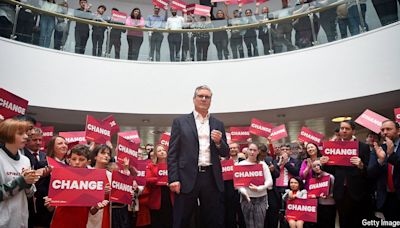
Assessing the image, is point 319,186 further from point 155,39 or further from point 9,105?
point 155,39

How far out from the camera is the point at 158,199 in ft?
14.1

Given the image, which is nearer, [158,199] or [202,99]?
[202,99]

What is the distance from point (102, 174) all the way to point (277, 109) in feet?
19.3

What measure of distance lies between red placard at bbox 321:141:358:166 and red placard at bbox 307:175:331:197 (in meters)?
0.47

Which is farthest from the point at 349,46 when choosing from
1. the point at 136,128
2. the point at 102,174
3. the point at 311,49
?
the point at 102,174

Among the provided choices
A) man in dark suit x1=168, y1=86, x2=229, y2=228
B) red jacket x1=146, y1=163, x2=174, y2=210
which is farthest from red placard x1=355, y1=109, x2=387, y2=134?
red jacket x1=146, y1=163, x2=174, y2=210

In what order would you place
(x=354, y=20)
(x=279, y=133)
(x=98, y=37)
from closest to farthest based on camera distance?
(x=279, y=133) < (x=354, y=20) < (x=98, y=37)

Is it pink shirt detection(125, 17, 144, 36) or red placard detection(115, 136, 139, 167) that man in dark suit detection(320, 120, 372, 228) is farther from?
pink shirt detection(125, 17, 144, 36)

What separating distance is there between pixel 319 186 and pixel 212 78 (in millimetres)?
4876

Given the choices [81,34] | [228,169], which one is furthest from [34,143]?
[81,34]

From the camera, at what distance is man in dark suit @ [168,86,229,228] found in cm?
269

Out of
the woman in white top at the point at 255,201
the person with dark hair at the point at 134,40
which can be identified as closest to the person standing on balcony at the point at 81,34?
the person with dark hair at the point at 134,40

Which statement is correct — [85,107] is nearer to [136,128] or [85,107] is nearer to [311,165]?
[136,128]

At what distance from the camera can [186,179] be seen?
270cm
